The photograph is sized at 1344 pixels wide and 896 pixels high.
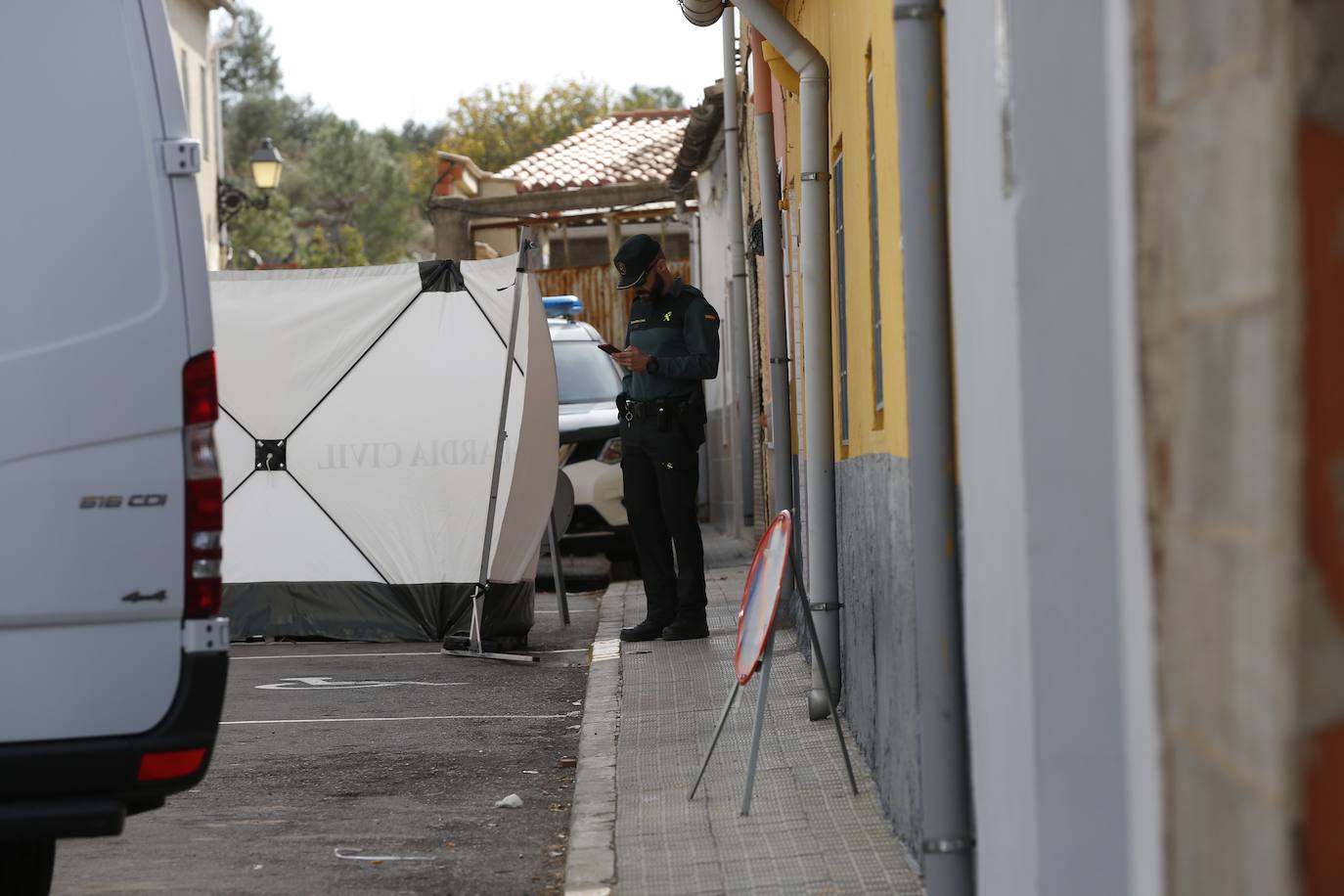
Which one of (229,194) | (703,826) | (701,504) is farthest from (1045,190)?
(229,194)

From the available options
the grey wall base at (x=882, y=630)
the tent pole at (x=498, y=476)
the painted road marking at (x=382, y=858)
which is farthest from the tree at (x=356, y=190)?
the painted road marking at (x=382, y=858)

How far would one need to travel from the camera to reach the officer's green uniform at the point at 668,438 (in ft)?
30.8

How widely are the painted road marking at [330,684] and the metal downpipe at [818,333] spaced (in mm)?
2599

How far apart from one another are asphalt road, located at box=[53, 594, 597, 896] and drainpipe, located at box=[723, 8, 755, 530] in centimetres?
573

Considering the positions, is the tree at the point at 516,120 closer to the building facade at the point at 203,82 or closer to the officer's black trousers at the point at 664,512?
the building facade at the point at 203,82

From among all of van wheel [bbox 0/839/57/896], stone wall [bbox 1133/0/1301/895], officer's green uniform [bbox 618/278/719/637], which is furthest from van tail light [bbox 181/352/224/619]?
officer's green uniform [bbox 618/278/719/637]

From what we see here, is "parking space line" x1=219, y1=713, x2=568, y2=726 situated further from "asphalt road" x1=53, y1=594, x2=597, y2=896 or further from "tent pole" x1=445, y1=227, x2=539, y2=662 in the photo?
"tent pole" x1=445, y1=227, x2=539, y2=662

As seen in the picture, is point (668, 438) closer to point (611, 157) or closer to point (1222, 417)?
point (1222, 417)

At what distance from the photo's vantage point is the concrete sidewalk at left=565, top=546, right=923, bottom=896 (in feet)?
16.1

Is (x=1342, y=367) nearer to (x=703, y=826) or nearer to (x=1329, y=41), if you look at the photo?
(x=1329, y=41)

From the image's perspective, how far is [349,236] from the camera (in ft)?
185

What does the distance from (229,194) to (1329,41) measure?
21243 millimetres

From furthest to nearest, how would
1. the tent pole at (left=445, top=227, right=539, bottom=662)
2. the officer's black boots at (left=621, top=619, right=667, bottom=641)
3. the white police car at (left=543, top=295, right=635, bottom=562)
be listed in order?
the white police car at (left=543, top=295, right=635, bottom=562)
the tent pole at (left=445, top=227, right=539, bottom=662)
the officer's black boots at (left=621, top=619, right=667, bottom=641)

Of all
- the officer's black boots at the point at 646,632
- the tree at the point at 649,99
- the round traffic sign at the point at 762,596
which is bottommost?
the officer's black boots at the point at 646,632
